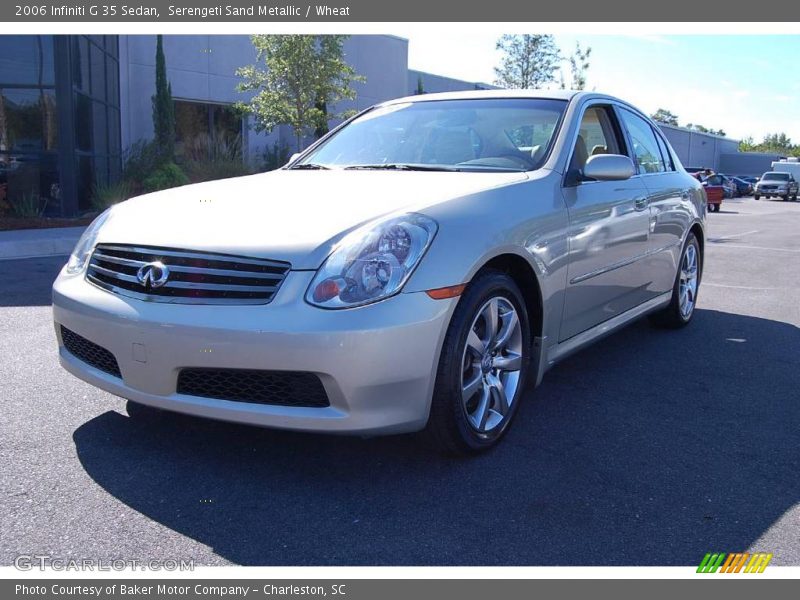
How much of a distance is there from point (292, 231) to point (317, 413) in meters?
0.70

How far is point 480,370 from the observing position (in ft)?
10.9

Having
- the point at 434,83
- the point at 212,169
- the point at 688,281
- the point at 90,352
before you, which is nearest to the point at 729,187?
the point at 434,83

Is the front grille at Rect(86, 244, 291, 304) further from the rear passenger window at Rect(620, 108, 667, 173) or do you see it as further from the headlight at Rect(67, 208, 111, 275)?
the rear passenger window at Rect(620, 108, 667, 173)

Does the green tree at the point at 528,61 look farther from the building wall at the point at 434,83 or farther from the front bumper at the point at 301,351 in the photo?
the front bumper at the point at 301,351

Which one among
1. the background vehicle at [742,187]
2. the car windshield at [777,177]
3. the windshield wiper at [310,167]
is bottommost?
the background vehicle at [742,187]

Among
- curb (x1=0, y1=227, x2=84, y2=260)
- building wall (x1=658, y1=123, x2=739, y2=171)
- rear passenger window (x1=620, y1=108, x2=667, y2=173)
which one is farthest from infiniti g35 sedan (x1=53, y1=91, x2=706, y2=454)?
building wall (x1=658, y1=123, x2=739, y2=171)

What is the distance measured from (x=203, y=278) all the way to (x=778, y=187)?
50121mm

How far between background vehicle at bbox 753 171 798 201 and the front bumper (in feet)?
163

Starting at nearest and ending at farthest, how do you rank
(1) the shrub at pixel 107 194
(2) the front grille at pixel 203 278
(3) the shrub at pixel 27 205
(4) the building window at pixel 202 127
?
(2) the front grille at pixel 203 278 → (3) the shrub at pixel 27 205 → (1) the shrub at pixel 107 194 → (4) the building window at pixel 202 127

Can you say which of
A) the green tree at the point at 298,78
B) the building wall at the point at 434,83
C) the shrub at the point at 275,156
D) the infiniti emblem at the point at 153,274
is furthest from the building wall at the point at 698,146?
the infiniti emblem at the point at 153,274

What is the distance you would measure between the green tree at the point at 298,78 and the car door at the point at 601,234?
12009 millimetres

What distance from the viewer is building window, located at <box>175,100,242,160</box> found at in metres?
18.4

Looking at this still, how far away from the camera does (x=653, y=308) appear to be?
5.31 metres

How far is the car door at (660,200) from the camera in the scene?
16.5 ft
